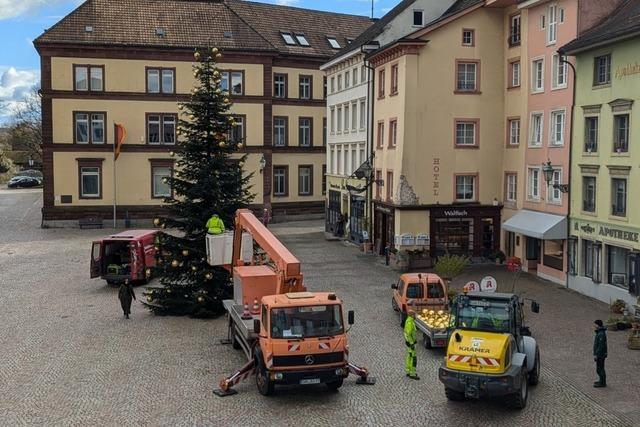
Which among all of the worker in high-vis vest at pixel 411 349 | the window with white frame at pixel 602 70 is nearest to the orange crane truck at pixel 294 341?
the worker in high-vis vest at pixel 411 349

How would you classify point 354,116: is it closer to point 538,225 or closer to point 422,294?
point 538,225

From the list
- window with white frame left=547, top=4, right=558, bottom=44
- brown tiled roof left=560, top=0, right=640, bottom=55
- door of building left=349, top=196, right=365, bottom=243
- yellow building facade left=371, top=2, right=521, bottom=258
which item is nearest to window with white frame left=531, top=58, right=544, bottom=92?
window with white frame left=547, top=4, right=558, bottom=44

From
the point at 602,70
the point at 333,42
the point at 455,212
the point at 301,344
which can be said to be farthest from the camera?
the point at 333,42

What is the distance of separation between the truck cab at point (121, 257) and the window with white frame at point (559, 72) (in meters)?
19.0

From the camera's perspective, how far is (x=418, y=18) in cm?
4553

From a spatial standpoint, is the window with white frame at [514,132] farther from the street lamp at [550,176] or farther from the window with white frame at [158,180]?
the window with white frame at [158,180]

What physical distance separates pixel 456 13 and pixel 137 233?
62.0 feet

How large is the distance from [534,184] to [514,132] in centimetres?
372

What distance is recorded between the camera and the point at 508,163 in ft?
128

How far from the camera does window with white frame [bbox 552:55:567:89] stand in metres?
33.1

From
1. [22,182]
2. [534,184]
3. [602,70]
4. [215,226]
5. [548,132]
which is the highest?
[602,70]

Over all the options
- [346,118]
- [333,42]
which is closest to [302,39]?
[333,42]

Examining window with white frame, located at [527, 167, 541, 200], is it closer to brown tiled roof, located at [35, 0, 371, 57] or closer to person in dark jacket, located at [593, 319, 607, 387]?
person in dark jacket, located at [593, 319, 607, 387]

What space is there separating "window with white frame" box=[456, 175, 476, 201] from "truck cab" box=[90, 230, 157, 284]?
15.6m
